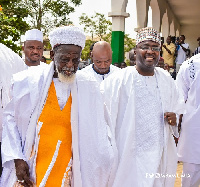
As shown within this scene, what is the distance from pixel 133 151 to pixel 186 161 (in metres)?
1.39

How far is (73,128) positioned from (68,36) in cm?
75

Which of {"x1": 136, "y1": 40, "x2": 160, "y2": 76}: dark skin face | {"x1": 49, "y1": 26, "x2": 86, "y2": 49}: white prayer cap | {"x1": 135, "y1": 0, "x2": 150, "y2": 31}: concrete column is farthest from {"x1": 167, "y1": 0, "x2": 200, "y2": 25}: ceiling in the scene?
{"x1": 49, "y1": 26, "x2": 86, "y2": 49}: white prayer cap

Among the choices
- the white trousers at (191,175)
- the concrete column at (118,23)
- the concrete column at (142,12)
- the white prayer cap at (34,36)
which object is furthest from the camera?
the concrete column at (142,12)

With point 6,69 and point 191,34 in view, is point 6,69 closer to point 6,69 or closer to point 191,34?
point 6,69

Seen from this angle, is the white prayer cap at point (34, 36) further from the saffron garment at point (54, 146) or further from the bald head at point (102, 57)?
the saffron garment at point (54, 146)

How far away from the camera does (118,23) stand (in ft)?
43.4

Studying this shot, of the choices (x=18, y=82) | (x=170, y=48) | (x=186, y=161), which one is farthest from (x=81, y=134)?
(x=170, y=48)

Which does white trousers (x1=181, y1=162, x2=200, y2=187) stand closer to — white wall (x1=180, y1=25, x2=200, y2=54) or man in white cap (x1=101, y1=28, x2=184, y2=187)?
man in white cap (x1=101, y1=28, x2=184, y2=187)

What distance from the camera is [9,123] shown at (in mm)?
3236

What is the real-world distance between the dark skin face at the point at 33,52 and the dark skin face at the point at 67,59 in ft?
10.7

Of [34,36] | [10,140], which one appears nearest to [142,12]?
[34,36]

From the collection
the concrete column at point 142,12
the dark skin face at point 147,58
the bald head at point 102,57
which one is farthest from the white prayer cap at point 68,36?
the concrete column at point 142,12

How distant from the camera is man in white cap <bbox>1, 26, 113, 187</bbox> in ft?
10.5

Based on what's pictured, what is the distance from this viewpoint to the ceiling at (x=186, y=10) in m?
23.0
